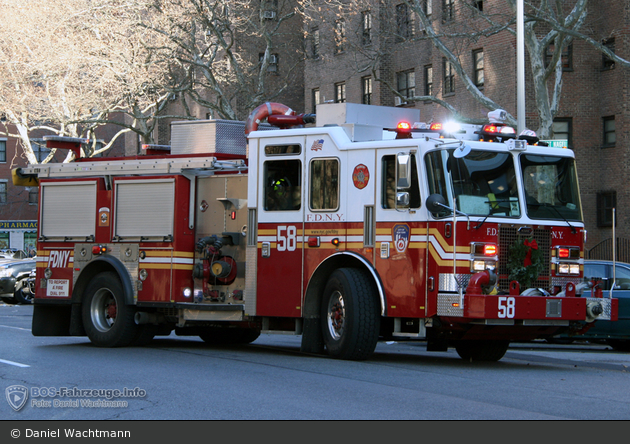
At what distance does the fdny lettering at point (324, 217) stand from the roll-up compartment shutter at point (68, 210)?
3.97m

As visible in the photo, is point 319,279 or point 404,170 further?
point 319,279

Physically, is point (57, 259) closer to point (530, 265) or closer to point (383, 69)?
point (530, 265)

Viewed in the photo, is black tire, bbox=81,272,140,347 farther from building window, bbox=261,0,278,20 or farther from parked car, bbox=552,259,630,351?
building window, bbox=261,0,278,20

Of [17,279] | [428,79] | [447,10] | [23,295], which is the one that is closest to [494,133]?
[17,279]

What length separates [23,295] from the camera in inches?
1153

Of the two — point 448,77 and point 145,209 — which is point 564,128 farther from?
point 145,209

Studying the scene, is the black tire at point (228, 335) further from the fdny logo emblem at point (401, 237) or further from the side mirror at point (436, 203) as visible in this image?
the side mirror at point (436, 203)

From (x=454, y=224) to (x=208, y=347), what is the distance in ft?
17.7

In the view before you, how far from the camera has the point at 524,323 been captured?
35.9 feet

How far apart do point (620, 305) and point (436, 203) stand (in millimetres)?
6062

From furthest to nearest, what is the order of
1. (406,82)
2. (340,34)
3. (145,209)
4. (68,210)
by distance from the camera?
(406,82) < (340,34) < (68,210) < (145,209)

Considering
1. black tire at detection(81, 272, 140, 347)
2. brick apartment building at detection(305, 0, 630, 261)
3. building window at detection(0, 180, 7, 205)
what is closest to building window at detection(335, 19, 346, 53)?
brick apartment building at detection(305, 0, 630, 261)

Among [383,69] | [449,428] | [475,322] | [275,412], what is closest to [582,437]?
[449,428]

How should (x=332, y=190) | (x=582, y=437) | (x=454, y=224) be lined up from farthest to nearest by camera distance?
(x=332, y=190)
(x=454, y=224)
(x=582, y=437)
